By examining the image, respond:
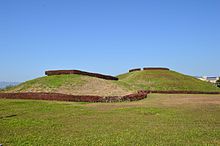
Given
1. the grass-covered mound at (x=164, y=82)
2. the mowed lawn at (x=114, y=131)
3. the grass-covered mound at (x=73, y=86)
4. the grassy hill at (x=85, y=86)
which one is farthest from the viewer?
the grass-covered mound at (x=164, y=82)

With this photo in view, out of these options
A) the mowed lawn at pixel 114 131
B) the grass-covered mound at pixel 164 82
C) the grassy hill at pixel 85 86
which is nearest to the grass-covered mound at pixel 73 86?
the grassy hill at pixel 85 86

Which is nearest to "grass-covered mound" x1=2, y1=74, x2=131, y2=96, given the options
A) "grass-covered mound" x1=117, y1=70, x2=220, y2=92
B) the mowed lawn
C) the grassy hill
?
the grassy hill

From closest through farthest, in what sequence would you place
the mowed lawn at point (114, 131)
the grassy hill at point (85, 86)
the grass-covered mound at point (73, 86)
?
the mowed lawn at point (114, 131)
the grass-covered mound at point (73, 86)
the grassy hill at point (85, 86)

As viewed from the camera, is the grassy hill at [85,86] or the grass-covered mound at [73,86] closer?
the grass-covered mound at [73,86]

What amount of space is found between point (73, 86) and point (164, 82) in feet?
84.4

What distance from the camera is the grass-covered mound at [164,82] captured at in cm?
5606

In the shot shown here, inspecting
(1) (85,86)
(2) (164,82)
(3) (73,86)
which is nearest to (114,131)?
(3) (73,86)

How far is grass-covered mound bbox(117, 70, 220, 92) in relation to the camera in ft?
184

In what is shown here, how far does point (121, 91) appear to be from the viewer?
132 ft

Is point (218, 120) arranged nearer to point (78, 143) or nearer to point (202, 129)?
point (202, 129)

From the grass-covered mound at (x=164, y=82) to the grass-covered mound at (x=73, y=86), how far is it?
35.2ft

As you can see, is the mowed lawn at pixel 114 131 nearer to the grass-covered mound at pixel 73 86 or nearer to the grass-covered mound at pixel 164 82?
the grass-covered mound at pixel 73 86

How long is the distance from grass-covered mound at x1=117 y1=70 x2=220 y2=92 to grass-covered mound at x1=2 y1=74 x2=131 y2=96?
10.7 m

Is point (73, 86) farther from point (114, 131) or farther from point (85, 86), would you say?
point (114, 131)
